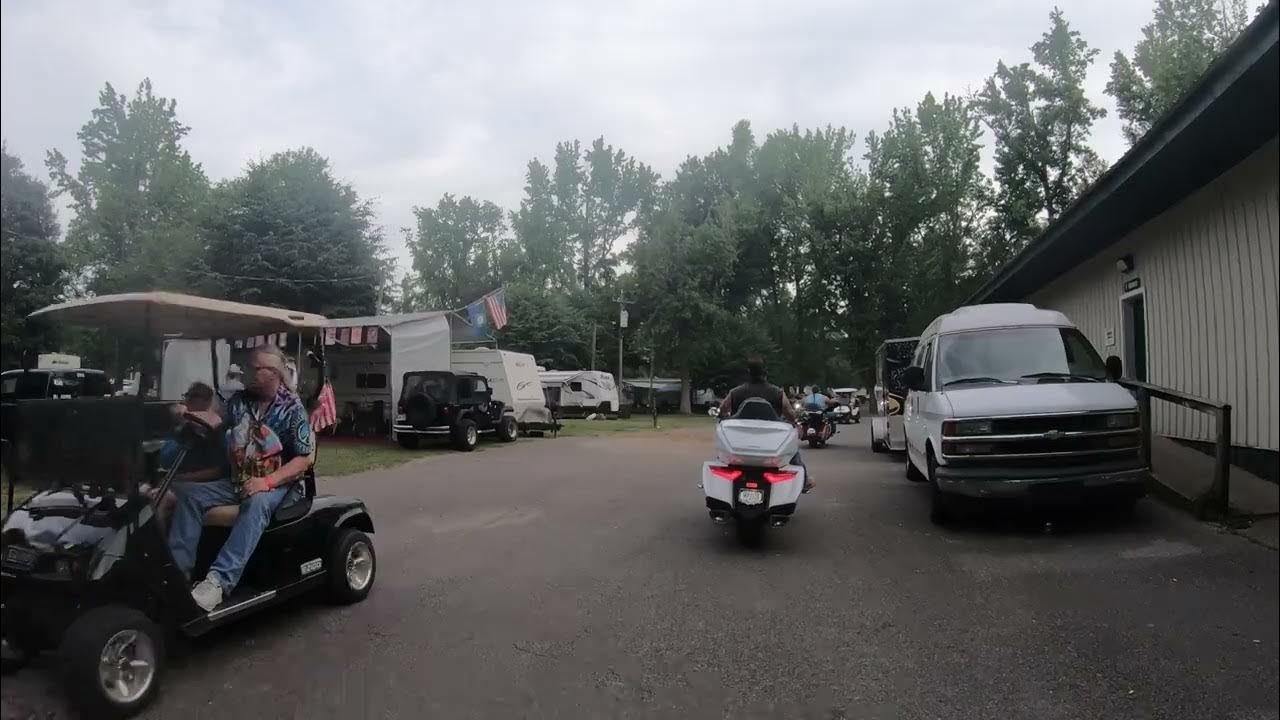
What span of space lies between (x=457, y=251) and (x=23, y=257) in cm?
5821

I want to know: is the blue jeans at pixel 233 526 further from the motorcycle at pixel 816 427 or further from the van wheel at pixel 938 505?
the motorcycle at pixel 816 427

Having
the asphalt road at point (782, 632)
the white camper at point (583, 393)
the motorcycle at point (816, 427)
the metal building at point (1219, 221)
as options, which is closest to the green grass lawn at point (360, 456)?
the asphalt road at point (782, 632)

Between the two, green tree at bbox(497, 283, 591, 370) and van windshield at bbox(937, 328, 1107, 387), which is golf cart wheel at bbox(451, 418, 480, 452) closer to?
van windshield at bbox(937, 328, 1107, 387)

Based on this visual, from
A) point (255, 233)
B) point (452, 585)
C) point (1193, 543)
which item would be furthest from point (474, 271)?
point (1193, 543)

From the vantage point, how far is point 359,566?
568cm

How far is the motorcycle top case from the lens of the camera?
676 centimetres

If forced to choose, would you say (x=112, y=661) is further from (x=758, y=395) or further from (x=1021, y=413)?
(x=1021, y=413)

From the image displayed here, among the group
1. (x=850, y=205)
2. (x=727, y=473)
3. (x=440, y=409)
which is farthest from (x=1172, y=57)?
(x=440, y=409)

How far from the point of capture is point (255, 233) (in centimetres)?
1512

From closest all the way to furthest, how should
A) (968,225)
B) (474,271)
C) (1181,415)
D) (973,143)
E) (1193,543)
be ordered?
(1193,543) < (1181,415) < (968,225) < (973,143) < (474,271)

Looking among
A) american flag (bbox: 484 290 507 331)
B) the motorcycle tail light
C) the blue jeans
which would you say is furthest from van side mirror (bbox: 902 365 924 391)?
american flag (bbox: 484 290 507 331)

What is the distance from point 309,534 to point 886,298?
168 inches

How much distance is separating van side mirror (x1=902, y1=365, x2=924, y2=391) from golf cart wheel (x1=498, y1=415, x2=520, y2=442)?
1522cm

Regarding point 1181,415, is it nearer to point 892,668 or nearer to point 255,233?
point 892,668
